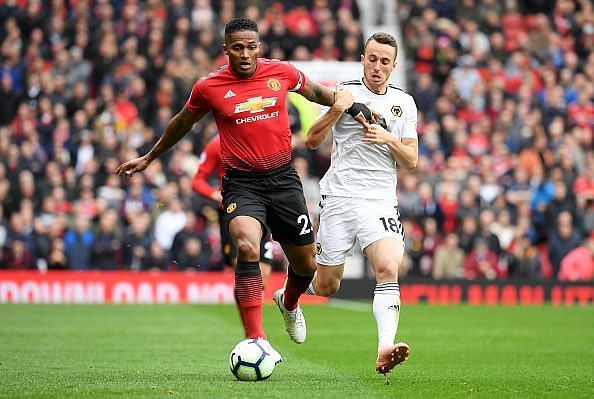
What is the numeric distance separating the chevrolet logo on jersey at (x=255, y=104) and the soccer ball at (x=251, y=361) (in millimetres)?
1724

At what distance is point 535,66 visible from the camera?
25875 millimetres

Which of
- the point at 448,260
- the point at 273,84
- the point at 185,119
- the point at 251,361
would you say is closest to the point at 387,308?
the point at 251,361

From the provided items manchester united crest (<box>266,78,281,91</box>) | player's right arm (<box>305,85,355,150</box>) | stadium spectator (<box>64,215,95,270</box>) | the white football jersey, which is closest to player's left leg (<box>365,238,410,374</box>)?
the white football jersey

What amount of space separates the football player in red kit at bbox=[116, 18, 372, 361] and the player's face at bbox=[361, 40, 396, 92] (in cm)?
31

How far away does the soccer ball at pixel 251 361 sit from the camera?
8508 millimetres

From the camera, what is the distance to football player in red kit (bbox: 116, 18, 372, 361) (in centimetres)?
873

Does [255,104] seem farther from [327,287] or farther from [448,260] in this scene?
[448,260]

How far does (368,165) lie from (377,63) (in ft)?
2.63

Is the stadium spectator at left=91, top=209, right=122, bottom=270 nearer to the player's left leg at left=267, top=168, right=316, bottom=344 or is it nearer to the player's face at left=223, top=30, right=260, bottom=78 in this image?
the player's left leg at left=267, top=168, right=316, bottom=344

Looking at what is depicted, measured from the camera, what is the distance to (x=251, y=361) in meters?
8.51

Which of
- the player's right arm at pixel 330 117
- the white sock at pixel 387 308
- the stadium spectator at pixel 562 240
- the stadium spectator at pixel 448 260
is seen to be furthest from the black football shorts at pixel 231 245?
the stadium spectator at pixel 562 240

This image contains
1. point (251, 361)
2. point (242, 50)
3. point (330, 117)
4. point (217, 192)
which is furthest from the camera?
point (217, 192)

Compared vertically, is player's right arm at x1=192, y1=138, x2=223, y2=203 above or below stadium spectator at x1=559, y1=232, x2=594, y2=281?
above

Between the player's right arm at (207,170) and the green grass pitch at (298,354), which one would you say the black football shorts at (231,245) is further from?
the green grass pitch at (298,354)
